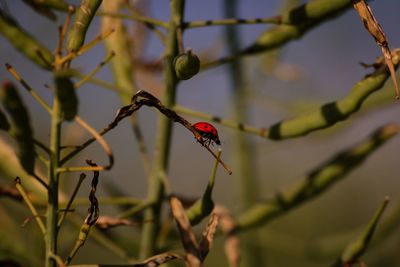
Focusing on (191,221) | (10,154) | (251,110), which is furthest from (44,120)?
(191,221)

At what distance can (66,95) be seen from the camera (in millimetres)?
457

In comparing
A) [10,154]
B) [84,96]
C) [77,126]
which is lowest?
[10,154]

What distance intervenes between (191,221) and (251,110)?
818 mm

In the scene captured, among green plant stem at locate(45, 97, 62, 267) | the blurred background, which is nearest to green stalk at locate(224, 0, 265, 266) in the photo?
the blurred background

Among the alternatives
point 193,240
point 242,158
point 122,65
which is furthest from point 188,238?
point 242,158

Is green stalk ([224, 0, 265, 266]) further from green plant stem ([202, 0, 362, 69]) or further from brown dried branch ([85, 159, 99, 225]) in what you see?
brown dried branch ([85, 159, 99, 225])

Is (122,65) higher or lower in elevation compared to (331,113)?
higher

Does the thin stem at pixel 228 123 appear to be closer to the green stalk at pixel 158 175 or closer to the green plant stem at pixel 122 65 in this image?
the green stalk at pixel 158 175

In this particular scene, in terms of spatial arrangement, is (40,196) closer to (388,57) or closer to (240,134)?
(388,57)

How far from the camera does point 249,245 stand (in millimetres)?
1120

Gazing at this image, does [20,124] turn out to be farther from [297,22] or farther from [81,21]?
[297,22]

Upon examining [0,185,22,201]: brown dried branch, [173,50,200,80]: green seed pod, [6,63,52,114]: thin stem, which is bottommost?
[0,185,22,201]: brown dried branch

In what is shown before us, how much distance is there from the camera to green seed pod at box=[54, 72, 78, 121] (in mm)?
432

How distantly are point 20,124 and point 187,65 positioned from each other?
172mm
